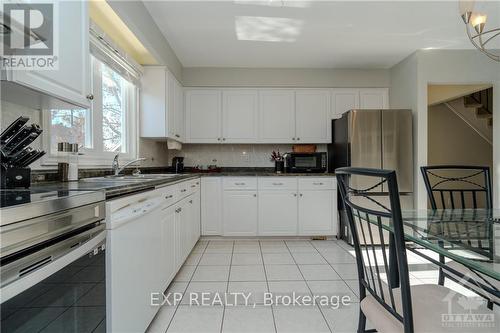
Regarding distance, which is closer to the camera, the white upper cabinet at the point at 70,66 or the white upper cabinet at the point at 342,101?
the white upper cabinet at the point at 70,66

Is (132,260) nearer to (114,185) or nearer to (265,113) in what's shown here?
(114,185)

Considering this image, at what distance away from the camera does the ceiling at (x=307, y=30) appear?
245 centimetres

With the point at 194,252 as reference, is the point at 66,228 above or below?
above

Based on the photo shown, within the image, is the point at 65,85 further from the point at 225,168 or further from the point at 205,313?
the point at 225,168

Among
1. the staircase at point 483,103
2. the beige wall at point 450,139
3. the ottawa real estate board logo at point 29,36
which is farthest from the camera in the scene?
the beige wall at point 450,139

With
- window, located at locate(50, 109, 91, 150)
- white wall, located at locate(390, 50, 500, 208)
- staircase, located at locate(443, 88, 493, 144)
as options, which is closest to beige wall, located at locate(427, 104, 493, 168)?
staircase, located at locate(443, 88, 493, 144)

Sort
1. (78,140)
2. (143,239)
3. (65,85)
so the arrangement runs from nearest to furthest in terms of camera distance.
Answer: (65,85) → (143,239) → (78,140)

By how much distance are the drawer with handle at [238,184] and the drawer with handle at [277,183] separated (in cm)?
11

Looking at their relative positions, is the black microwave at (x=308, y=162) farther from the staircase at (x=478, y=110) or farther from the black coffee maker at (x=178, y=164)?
the staircase at (x=478, y=110)

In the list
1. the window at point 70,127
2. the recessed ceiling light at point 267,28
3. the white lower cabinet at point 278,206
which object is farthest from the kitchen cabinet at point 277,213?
the window at point 70,127

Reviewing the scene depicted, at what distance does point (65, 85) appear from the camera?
1.31 meters

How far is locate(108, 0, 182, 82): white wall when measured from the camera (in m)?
2.02

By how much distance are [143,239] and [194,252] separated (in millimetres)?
1753

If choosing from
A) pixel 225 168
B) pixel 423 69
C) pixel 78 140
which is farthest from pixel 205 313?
pixel 423 69
